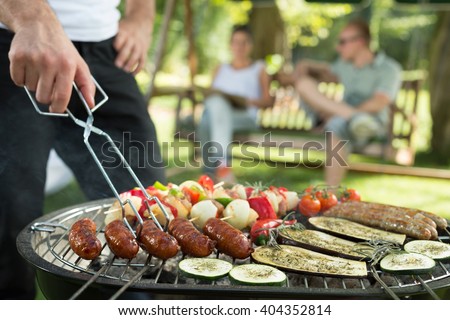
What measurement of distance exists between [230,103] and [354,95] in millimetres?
1466

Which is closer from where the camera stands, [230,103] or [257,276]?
[257,276]

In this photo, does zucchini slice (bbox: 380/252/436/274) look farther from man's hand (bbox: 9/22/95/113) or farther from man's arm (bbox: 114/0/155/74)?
man's arm (bbox: 114/0/155/74)

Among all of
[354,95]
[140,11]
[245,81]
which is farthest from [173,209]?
[245,81]

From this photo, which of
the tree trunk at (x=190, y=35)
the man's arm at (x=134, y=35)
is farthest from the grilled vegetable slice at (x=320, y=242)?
the tree trunk at (x=190, y=35)

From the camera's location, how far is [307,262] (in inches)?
78.4

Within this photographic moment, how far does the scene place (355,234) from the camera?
2.29m

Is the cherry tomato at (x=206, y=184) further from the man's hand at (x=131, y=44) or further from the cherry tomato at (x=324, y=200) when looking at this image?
the man's hand at (x=131, y=44)

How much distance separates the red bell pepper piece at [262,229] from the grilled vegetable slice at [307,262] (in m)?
0.13

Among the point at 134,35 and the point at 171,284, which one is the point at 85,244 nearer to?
the point at 171,284

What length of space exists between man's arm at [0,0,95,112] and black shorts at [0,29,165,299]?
0.63m

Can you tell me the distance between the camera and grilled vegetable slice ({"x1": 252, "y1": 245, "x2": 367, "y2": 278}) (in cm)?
190

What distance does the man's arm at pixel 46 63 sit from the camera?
184 centimetres

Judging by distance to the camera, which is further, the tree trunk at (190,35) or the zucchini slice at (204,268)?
the tree trunk at (190,35)

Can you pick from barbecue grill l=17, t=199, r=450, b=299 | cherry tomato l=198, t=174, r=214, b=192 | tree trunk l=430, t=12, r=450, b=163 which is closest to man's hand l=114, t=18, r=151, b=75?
cherry tomato l=198, t=174, r=214, b=192
